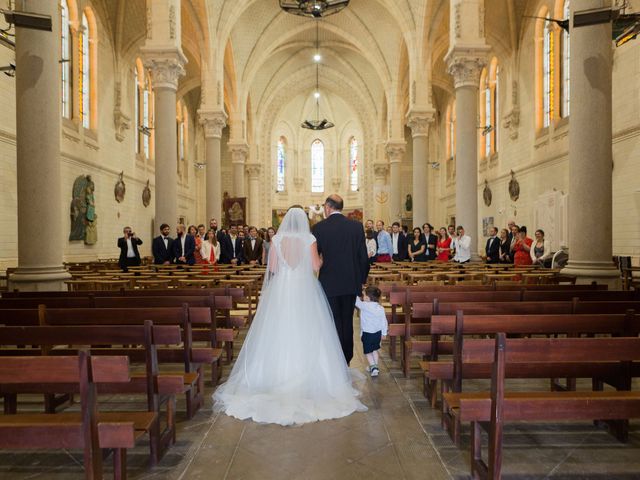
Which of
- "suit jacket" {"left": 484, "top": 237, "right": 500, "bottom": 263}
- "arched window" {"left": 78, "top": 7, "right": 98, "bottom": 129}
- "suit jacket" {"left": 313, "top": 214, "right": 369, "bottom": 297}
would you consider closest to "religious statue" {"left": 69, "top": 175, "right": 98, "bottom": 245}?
"arched window" {"left": 78, "top": 7, "right": 98, "bottom": 129}

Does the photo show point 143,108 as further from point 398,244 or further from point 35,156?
point 35,156

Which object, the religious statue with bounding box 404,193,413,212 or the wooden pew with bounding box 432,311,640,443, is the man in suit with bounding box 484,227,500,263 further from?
the religious statue with bounding box 404,193,413,212

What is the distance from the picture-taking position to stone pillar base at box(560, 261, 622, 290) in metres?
7.64

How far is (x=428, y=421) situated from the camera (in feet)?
13.5

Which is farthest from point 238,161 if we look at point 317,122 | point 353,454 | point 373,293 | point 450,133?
point 353,454

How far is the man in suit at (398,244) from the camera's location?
14398mm

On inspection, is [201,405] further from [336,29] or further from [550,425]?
[336,29]

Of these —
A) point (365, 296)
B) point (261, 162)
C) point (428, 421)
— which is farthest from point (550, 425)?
point (261, 162)

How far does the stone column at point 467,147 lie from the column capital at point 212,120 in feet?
33.2

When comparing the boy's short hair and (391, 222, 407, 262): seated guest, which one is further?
(391, 222, 407, 262): seated guest

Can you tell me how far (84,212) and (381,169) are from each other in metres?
20.8

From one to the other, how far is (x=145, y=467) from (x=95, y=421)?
0.98m

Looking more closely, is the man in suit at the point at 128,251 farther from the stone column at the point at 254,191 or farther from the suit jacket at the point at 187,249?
the stone column at the point at 254,191

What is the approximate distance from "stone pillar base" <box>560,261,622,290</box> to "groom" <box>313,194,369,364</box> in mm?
4159
